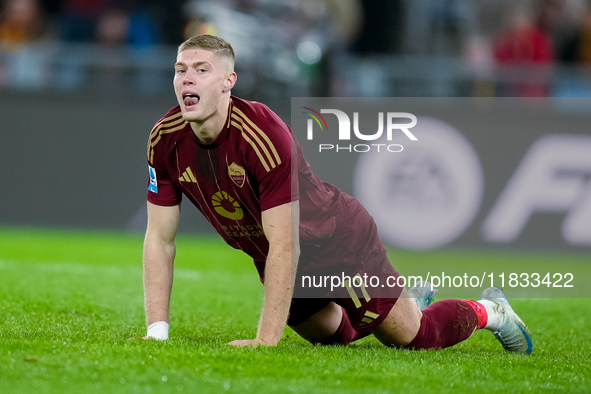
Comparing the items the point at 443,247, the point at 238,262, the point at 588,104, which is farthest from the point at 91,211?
the point at 588,104

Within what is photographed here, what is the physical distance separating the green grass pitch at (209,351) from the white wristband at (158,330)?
0.36 ft

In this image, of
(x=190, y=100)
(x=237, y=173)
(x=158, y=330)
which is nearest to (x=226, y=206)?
(x=237, y=173)

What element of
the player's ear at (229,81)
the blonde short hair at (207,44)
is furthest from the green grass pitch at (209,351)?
the blonde short hair at (207,44)

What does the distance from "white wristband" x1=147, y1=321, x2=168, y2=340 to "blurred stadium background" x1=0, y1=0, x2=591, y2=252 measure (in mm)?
6954

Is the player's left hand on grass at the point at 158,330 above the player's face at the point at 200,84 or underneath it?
underneath

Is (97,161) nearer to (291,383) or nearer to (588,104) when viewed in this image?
(588,104)

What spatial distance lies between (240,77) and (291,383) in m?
9.12

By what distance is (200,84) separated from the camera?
14.9ft

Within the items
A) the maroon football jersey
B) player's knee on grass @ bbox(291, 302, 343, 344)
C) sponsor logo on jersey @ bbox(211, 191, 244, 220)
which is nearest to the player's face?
the maroon football jersey

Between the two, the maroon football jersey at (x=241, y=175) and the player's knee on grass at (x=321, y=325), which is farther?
the player's knee on grass at (x=321, y=325)

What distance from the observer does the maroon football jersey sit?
14.9ft

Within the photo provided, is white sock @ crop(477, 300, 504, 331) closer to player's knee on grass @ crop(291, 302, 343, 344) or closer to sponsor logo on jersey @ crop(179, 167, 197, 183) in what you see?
player's knee on grass @ crop(291, 302, 343, 344)

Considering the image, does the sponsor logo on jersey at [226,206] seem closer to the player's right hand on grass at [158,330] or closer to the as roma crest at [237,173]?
the as roma crest at [237,173]

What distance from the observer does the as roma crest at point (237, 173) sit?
4.60 metres
